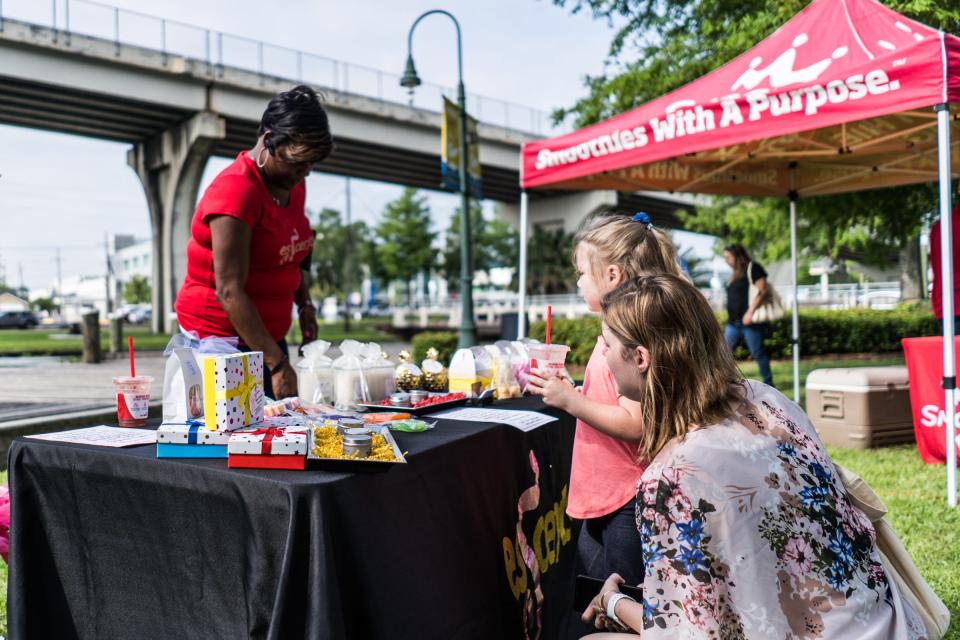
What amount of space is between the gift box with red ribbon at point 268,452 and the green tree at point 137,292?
101 m

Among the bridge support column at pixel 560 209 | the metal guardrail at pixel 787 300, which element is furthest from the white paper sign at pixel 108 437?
the bridge support column at pixel 560 209

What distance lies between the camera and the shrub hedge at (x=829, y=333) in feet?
50.6

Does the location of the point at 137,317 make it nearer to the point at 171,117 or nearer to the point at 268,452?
Result: the point at 171,117

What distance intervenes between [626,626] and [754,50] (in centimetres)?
475

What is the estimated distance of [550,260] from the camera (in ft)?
187

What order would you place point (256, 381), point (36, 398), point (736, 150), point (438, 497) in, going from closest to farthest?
point (438, 497)
point (256, 381)
point (736, 150)
point (36, 398)

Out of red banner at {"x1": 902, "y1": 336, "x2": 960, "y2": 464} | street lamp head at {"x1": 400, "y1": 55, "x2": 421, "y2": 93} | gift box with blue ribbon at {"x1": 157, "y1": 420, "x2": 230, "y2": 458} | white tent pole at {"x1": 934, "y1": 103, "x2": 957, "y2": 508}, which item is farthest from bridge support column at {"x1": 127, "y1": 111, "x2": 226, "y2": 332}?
gift box with blue ribbon at {"x1": 157, "y1": 420, "x2": 230, "y2": 458}

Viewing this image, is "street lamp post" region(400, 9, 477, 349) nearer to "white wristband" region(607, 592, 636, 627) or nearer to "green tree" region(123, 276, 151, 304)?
"white wristband" region(607, 592, 636, 627)

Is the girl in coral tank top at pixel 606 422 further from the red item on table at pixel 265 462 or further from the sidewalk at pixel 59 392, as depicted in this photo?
the sidewalk at pixel 59 392

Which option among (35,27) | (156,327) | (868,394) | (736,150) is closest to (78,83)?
(35,27)

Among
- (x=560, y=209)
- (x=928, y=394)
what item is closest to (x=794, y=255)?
(x=928, y=394)

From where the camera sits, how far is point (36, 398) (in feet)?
31.3

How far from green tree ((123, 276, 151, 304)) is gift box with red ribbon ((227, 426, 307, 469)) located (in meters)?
101

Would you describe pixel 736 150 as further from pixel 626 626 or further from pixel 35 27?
pixel 35 27
